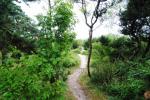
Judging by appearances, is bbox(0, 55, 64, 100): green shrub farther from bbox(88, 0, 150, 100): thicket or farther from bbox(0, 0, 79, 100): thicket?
bbox(88, 0, 150, 100): thicket

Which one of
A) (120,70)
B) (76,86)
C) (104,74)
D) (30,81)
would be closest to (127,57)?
(104,74)

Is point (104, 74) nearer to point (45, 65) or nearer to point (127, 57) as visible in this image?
point (127, 57)

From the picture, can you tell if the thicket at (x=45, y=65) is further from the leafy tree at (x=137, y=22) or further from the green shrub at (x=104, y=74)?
the leafy tree at (x=137, y=22)

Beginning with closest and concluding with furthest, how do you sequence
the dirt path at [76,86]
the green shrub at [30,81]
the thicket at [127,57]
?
1. the green shrub at [30,81]
2. the thicket at [127,57]
3. the dirt path at [76,86]

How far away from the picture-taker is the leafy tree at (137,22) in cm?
2447

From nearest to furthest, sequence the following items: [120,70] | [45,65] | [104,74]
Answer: [45,65], [120,70], [104,74]

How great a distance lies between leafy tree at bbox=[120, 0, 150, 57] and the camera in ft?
80.3

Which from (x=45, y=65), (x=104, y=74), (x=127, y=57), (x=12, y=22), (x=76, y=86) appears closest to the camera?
(x=45, y=65)

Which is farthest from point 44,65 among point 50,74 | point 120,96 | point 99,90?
point 99,90

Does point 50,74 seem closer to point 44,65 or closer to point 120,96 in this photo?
point 44,65

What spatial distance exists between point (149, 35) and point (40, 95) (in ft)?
65.5

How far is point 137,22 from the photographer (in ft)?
83.5

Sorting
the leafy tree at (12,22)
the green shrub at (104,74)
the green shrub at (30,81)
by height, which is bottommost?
the green shrub at (104,74)

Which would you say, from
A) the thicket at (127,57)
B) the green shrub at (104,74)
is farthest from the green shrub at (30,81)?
the green shrub at (104,74)
